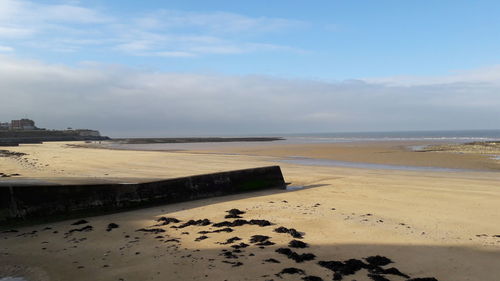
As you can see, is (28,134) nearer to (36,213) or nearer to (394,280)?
(36,213)

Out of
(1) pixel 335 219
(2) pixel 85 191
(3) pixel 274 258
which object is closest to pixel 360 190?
(1) pixel 335 219

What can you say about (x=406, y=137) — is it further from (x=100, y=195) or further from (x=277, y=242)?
(x=277, y=242)

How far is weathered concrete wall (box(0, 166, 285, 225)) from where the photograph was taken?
7.35m

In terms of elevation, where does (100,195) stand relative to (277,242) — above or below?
above

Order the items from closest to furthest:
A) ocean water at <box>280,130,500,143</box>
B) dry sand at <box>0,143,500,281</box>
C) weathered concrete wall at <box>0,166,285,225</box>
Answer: dry sand at <box>0,143,500,281</box>, weathered concrete wall at <box>0,166,285,225</box>, ocean water at <box>280,130,500,143</box>

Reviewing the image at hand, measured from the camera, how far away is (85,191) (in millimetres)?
8164

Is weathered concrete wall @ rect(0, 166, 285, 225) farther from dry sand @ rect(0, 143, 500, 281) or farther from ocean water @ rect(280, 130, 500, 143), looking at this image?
ocean water @ rect(280, 130, 500, 143)

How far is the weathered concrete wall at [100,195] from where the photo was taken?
7353mm

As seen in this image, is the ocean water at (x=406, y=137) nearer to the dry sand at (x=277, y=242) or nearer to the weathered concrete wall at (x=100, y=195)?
the weathered concrete wall at (x=100, y=195)

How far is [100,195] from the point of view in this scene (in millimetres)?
8367

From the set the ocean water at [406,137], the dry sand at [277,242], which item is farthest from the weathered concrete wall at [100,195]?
the ocean water at [406,137]

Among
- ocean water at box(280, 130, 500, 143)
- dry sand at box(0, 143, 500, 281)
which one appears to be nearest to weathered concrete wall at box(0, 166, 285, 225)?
dry sand at box(0, 143, 500, 281)

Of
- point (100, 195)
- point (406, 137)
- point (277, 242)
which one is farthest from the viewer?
point (406, 137)

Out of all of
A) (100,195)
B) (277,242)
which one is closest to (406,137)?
(100,195)
